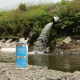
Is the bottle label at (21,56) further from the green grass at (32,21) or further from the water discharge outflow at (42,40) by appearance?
the water discharge outflow at (42,40)

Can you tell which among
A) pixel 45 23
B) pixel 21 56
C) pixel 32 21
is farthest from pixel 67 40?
pixel 21 56

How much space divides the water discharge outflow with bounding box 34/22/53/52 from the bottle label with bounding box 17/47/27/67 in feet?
27.5

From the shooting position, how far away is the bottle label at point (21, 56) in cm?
295

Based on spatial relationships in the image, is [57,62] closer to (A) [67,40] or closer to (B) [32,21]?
(A) [67,40]

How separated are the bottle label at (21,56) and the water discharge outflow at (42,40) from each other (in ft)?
27.5

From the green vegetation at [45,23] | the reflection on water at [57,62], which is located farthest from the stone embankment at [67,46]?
the reflection on water at [57,62]

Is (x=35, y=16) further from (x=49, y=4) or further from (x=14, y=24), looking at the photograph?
(x=49, y=4)

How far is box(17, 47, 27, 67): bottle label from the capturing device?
116 inches

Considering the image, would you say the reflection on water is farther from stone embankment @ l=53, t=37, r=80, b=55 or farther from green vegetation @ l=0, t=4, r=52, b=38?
green vegetation @ l=0, t=4, r=52, b=38

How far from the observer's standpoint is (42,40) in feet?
38.9

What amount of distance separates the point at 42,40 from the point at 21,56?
29.2ft

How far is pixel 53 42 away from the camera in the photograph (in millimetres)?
10867

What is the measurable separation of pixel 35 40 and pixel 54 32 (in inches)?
83.1

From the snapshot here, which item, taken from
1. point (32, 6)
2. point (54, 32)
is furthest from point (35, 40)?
point (32, 6)
